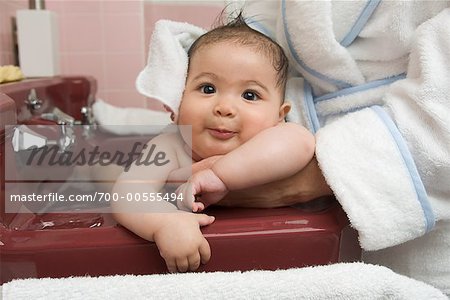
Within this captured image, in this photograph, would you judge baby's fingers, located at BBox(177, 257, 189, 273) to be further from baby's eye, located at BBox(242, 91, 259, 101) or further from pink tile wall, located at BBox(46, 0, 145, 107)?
pink tile wall, located at BBox(46, 0, 145, 107)

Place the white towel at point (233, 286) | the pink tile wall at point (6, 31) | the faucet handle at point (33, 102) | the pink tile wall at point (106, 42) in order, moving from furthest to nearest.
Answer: the pink tile wall at point (106, 42) < the pink tile wall at point (6, 31) < the faucet handle at point (33, 102) < the white towel at point (233, 286)

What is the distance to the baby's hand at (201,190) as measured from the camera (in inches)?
21.8

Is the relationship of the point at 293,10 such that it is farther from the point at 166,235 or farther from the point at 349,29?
the point at 166,235

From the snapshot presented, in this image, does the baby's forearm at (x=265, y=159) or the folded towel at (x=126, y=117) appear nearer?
the baby's forearm at (x=265, y=159)

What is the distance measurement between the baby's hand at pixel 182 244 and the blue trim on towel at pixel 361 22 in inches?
14.8

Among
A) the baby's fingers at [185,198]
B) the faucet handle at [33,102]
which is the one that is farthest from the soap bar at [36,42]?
the baby's fingers at [185,198]

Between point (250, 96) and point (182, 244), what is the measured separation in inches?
9.8

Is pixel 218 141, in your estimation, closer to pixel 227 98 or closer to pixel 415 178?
pixel 227 98

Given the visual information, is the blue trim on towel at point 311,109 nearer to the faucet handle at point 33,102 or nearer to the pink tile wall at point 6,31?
the faucet handle at point 33,102

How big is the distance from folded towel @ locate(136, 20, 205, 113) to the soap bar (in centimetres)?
74

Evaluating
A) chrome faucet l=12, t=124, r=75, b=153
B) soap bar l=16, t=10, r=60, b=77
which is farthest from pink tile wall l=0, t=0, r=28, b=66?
chrome faucet l=12, t=124, r=75, b=153

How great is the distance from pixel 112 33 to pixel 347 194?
1204 mm

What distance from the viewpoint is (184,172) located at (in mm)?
628

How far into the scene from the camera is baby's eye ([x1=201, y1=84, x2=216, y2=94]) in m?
0.65
